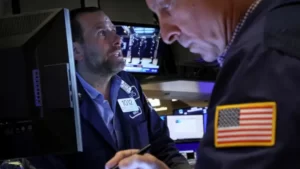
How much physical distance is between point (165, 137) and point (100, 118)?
10.6 inches

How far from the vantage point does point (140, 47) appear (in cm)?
454

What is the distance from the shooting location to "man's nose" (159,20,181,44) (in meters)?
0.72

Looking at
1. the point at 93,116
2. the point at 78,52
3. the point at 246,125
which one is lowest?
the point at 93,116

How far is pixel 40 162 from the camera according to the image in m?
1.61

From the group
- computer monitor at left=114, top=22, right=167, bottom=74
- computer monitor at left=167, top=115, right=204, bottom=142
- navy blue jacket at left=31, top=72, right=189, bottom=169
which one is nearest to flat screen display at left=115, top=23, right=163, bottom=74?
computer monitor at left=114, top=22, right=167, bottom=74

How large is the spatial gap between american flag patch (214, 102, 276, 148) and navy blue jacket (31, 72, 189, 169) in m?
Result: 1.18

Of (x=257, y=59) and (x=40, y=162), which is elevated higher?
(x=257, y=59)

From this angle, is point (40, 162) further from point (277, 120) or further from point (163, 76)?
point (163, 76)

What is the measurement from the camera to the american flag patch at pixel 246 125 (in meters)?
0.50

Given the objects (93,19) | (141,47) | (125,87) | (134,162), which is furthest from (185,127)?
(134,162)

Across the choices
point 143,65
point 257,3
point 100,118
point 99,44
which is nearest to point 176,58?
point 143,65

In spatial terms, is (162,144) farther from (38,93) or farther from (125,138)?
(38,93)

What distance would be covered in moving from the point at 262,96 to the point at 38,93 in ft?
2.74

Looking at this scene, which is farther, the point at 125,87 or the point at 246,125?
the point at 125,87
